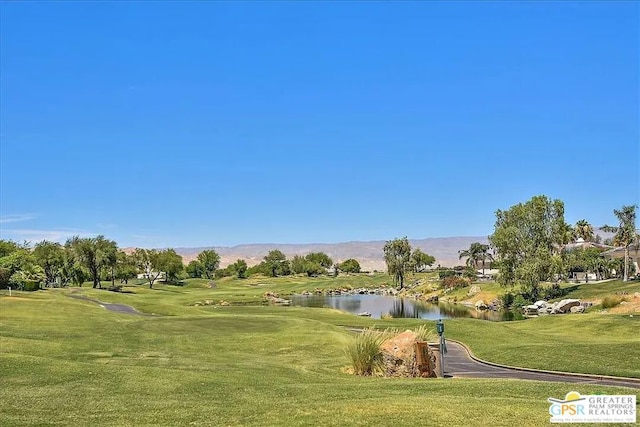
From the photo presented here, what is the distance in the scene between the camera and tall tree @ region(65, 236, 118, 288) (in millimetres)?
95000

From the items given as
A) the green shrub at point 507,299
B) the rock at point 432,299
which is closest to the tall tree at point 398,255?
the rock at point 432,299

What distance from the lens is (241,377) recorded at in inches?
723

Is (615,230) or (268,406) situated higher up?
(615,230)

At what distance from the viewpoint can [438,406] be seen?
12695mm

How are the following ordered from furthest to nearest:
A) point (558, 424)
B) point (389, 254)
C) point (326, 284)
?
point (326, 284)
point (389, 254)
point (558, 424)

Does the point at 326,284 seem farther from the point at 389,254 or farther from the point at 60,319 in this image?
the point at 60,319

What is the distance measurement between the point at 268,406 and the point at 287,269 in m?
172

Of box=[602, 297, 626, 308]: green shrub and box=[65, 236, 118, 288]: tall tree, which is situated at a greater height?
box=[65, 236, 118, 288]: tall tree

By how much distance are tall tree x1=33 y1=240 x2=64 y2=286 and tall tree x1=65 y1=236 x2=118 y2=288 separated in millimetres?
2778

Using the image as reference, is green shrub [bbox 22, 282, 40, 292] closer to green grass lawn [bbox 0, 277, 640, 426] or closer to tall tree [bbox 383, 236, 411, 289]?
green grass lawn [bbox 0, 277, 640, 426]

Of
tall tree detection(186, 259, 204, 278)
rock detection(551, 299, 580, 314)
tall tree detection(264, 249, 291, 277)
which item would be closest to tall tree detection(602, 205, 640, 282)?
rock detection(551, 299, 580, 314)

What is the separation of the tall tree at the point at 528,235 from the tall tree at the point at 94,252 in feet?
210

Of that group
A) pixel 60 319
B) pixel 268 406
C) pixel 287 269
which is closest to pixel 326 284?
pixel 287 269

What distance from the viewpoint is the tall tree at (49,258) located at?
98250 millimetres
